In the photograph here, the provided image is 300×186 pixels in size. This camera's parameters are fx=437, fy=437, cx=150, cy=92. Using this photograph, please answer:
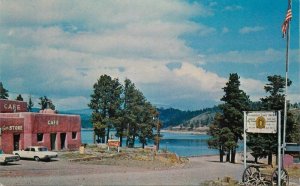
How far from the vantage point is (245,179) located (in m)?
24.4

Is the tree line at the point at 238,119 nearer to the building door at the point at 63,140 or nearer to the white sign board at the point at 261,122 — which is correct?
the building door at the point at 63,140

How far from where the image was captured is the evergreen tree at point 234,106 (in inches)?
2446

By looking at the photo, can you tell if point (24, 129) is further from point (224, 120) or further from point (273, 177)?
point (273, 177)

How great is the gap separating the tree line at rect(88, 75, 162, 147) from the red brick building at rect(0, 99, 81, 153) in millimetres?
18150

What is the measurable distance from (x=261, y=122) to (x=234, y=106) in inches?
1549

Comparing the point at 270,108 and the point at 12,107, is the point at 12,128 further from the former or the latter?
the point at 270,108

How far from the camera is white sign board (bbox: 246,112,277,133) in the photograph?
23.8m

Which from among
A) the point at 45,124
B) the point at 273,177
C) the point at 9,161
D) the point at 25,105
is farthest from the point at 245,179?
the point at 25,105

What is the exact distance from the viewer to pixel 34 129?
181 feet

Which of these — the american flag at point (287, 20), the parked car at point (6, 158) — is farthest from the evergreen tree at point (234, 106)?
the american flag at point (287, 20)

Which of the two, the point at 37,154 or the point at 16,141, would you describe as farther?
the point at 16,141

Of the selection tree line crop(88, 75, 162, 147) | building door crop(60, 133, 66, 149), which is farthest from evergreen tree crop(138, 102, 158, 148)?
building door crop(60, 133, 66, 149)

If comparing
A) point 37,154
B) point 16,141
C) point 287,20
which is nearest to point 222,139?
point 16,141

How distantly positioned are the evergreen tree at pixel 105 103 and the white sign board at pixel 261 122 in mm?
60079
